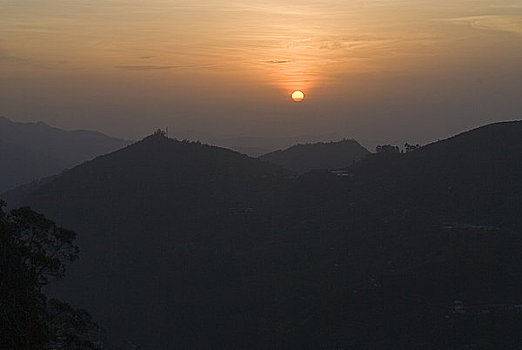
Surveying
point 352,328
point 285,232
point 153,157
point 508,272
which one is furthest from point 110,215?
point 508,272

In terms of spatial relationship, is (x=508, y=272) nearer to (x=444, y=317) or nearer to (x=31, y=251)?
(x=444, y=317)

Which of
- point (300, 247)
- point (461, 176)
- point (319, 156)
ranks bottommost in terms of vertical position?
point (300, 247)

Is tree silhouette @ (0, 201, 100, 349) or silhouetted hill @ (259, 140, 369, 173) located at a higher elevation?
silhouetted hill @ (259, 140, 369, 173)

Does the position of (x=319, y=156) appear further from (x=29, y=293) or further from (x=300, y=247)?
(x=29, y=293)

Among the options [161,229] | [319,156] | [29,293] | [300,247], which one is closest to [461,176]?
[300,247]

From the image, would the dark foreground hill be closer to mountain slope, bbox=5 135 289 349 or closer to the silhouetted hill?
mountain slope, bbox=5 135 289 349

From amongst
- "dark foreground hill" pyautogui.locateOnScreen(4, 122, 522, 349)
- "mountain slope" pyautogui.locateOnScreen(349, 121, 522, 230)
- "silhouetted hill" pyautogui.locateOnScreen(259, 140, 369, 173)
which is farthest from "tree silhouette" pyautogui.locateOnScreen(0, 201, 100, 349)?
"silhouetted hill" pyautogui.locateOnScreen(259, 140, 369, 173)
